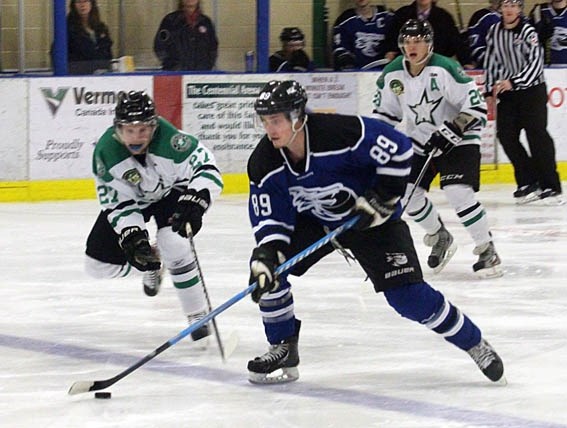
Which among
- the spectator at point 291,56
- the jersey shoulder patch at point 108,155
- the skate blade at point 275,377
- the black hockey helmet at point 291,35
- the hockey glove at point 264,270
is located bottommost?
the skate blade at point 275,377

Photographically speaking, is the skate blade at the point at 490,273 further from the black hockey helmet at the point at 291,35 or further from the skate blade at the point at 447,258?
the black hockey helmet at the point at 291,35

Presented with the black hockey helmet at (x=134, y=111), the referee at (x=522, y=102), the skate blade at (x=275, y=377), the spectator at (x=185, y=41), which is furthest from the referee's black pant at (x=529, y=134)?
the skate blade at (x=275, y=377)

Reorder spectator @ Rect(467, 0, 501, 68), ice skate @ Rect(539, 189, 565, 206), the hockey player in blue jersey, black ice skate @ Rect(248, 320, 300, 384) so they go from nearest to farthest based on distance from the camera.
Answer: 1. the hockey player in blue jersey
2. black ice skate @ Rect(248, 320, 300, 384)
3. ice skate @ Rect(539, 189, 565, 206)
4. spectator @ Rect(467, 0, 501, 68)

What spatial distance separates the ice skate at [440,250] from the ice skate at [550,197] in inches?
96.3

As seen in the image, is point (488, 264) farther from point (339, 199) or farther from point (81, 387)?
point (81, 387)

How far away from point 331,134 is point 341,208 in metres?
0.26

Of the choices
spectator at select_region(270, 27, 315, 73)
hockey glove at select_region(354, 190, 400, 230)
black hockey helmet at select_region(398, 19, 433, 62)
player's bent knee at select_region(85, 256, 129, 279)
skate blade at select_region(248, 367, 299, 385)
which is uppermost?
black hockey helmet at select_region(398, 19, 433, 62)

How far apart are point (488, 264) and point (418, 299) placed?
7.09 ft

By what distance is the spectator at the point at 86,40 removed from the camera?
866 centimetres

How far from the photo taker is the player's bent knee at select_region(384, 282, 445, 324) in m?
3.85

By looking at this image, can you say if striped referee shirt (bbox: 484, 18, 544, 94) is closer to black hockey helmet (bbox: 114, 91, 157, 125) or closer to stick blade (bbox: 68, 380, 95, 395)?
black hockey helmet (bbox: 114, 91, 157, 125)

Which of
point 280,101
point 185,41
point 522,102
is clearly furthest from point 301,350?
point 185,41

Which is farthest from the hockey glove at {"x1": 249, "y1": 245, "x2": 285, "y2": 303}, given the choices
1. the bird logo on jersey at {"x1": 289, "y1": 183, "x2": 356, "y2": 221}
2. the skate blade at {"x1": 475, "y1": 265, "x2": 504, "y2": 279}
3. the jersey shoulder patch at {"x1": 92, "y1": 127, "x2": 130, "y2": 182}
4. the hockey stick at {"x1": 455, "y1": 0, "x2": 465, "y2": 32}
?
the hockey stick at {"x1": 455, "y1": 0, "x2": 465, "y2": 32}

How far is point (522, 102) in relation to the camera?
853 cm
